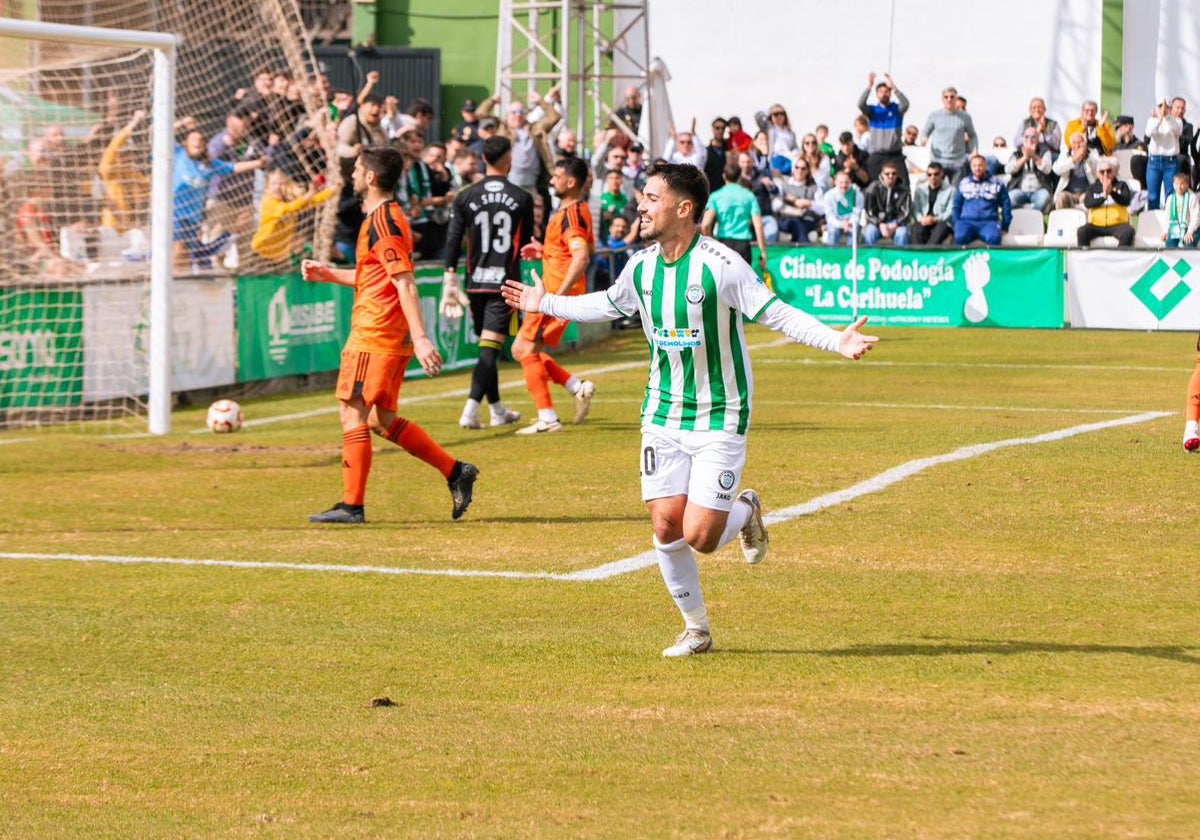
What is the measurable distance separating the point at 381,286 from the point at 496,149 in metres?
4.56

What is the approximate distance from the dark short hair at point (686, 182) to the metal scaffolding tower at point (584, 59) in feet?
80.3

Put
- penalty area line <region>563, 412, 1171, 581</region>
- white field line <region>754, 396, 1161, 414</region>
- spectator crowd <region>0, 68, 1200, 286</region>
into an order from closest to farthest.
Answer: penalty area line <region>563, 412, 1171, 581</region>
white field line <region>754, 396, 1161, 414</region>
spectator crowd <region>0, 68, 1200, 286</region>

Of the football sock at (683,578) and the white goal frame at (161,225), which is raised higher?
the white goal frame at (161,225)

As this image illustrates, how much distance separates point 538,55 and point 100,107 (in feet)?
68.8

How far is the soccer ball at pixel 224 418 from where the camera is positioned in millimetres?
15695

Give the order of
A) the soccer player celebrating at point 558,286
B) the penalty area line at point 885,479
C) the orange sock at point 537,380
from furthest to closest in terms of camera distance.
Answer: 1. the orange sock at point 537,380
2. the soccer player celebrating at point 558,286
3. the penalty area line at point 885,479

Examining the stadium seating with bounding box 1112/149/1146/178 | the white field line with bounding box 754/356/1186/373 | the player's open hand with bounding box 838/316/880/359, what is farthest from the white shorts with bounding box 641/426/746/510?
the stadium seating with bounding box 1112/149/1146/178

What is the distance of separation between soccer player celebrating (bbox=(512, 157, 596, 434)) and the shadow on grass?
7651 mm

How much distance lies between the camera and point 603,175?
3100 centimetres

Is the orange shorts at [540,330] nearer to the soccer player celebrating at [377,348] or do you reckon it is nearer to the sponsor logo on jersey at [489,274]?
the sponsor logo on jersey at [489,274]

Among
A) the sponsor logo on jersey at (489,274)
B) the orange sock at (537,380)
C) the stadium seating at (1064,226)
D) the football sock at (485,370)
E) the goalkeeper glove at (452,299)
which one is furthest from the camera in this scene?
the stadium seating at (1064,226)

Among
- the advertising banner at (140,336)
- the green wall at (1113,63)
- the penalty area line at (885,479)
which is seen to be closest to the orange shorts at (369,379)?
the penalty area line at (885,479)

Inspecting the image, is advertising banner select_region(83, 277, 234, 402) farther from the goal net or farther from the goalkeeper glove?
the goalkeeper glove

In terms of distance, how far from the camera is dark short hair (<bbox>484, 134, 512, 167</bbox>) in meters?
15.8
